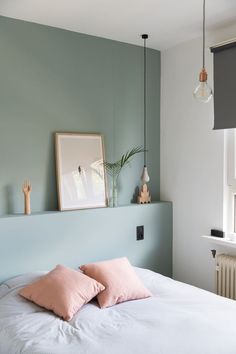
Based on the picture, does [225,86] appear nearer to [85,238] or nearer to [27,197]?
[85,238]

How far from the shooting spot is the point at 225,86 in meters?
2.94

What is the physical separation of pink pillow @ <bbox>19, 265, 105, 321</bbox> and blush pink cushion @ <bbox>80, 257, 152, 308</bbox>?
59 millimetres

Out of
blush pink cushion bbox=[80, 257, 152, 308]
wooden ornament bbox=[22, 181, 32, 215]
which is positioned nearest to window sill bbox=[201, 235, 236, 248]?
blush pink cushion bbox=[80, 257, 152, 308]

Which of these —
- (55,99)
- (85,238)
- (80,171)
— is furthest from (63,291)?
(55,99)

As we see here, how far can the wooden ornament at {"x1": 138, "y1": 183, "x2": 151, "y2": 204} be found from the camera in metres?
3.42

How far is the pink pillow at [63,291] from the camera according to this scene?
222cm

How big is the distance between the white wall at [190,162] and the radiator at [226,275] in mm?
125

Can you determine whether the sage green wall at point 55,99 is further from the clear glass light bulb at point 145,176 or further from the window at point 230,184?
the window at point 230,184

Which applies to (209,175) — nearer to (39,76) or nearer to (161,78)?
(161,78)

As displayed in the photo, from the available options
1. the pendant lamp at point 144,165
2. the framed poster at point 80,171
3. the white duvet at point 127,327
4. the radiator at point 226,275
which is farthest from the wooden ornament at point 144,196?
the white duvet at point 127,327

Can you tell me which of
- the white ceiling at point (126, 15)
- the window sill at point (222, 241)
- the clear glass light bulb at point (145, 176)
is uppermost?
the white ceiling at point (126, 15)

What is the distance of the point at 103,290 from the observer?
8.02 feet

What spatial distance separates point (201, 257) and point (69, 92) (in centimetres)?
177

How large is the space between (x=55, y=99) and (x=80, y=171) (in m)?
0.60
